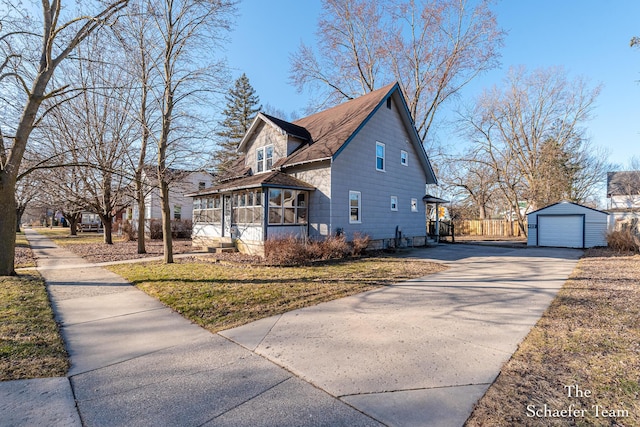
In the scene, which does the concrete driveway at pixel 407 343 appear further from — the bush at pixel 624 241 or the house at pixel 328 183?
the bush at pixel 624 241

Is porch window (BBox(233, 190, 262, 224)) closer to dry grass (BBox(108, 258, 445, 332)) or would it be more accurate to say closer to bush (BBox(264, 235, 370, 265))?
bush (BBox(264, 235, 370, 265))

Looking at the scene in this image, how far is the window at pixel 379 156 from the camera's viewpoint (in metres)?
16.2

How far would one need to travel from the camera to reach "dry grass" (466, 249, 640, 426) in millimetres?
2625

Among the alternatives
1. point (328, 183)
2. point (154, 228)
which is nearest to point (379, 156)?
point (328, 183)

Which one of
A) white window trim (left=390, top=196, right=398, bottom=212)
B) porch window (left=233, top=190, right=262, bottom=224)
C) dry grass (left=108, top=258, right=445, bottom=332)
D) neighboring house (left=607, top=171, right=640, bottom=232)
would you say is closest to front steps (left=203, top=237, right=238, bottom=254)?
porch window (left=233, top=190, right=262, bottom=224)

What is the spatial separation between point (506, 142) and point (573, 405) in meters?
31.9

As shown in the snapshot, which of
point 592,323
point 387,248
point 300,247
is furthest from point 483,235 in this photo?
point 592,323

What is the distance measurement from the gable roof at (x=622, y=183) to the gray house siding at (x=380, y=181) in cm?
3214

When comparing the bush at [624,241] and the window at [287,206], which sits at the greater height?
the window at [287,206]

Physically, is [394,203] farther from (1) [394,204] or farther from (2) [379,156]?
(2) [379,156]

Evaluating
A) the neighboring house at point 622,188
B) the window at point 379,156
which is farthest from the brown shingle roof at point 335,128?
the neighboring house at point 622,188

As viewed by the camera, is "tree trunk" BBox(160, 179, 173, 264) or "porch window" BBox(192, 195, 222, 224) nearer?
"tree trunk" BBox(160, 179, 173, 264)

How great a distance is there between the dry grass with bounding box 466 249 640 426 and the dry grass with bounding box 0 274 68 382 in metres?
4.52

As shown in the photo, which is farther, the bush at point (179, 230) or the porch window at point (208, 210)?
the bush at point (179, 230)
